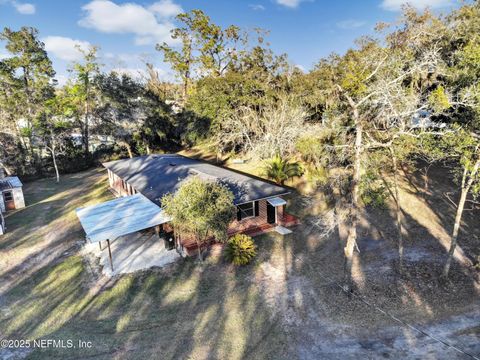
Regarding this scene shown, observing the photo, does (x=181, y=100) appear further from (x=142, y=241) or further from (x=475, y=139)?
(x=475, y=139)

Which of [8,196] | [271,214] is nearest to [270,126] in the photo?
[271,214]

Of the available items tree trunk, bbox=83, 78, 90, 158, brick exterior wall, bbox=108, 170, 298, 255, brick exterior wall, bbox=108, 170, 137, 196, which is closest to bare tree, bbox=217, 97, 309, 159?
brick exterior wall, bbox=108, 170, 298, 255

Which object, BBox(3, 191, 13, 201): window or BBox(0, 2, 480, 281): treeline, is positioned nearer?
BBox(0, 2, 480, 281): treeline

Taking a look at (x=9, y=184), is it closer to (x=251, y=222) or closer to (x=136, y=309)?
(x=136, y=309)

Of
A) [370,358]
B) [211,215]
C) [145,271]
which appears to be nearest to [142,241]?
[145,271]

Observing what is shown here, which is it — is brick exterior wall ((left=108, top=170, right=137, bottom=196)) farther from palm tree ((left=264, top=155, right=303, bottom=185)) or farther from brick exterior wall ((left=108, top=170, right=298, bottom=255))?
palm tree ((left=264, top=155, right=303, bottom=185))

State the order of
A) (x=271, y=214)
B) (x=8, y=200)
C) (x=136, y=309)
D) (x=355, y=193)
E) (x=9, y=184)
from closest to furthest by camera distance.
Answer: (x=355, y=193), (x=136, y=309), (x=271, y=214), (x=8, y=200), (x=9, y=184)
